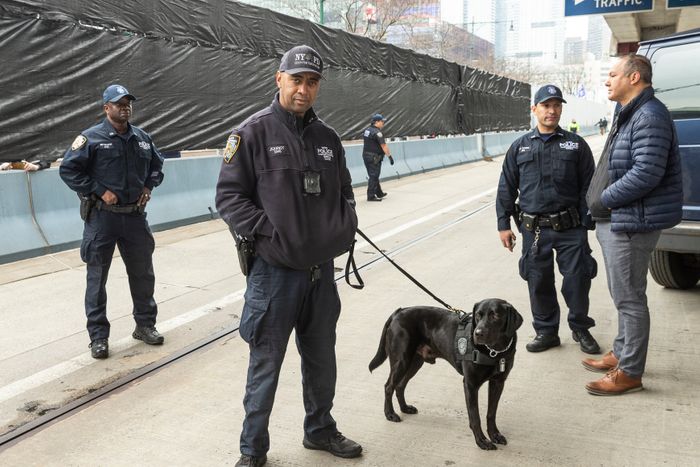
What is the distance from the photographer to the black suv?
498cm

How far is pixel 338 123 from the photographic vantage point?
16.2 m

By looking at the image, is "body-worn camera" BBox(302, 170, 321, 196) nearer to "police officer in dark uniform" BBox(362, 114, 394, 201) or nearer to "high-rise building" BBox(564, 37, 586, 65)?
"police officer in dark uniform" BBox(362, 114, 394, 201)

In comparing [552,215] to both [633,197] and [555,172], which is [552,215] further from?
[633,197]

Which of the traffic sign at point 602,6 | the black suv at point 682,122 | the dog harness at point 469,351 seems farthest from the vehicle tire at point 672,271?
the traffic sign at point 602,6

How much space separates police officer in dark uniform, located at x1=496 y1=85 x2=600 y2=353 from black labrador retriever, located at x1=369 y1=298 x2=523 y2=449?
1438mm

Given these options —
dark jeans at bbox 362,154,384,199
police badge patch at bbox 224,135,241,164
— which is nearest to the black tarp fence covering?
dark jeans at bbox 362,154,384,199

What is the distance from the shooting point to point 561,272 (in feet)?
15.8

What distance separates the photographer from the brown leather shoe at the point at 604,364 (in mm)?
4418

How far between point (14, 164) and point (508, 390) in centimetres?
661

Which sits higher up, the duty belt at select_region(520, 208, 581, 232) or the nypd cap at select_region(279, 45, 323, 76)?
the nypd cap at select_region(279, 45, 323, 76)

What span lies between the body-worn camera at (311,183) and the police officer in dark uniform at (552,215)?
2219mm

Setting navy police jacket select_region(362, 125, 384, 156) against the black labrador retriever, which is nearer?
the black labrador retriever

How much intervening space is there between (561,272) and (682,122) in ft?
5.14

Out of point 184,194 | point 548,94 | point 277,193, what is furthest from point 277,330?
point 184,194
